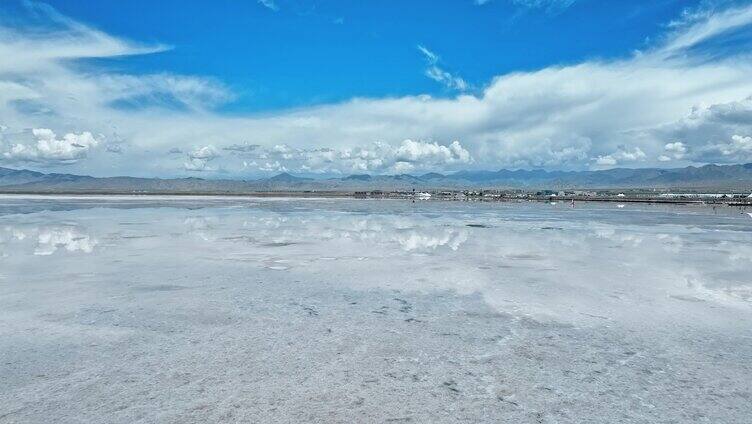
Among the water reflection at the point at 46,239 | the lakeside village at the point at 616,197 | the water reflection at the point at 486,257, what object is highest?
the water reflection at the point at 46,239

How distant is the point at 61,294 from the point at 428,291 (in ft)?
25.5

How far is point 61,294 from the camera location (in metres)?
10.8

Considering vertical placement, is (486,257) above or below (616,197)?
above

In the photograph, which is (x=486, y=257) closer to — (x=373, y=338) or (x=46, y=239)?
(x=373, y=338)

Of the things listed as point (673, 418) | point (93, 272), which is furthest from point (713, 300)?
point (93, 272)

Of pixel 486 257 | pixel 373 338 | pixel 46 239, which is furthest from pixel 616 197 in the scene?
pixel 373 338

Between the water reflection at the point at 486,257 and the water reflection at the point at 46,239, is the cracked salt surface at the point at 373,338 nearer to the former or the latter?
the water reflection at the point at 486,257

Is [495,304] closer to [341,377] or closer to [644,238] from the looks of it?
[341,377]

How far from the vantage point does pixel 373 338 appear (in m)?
7.88

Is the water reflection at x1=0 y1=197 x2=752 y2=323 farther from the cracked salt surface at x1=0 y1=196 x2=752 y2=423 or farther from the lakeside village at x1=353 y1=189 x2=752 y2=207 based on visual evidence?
the lakeside village at x1=353 y1=189 x2=752 y2=207

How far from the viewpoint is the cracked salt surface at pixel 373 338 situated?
557 cm

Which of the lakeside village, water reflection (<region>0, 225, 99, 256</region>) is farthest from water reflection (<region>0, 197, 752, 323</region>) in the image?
the lakeside village

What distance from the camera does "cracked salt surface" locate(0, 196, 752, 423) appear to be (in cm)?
557

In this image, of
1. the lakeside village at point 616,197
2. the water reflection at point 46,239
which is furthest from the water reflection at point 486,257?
the lakeside village at point 616,197
